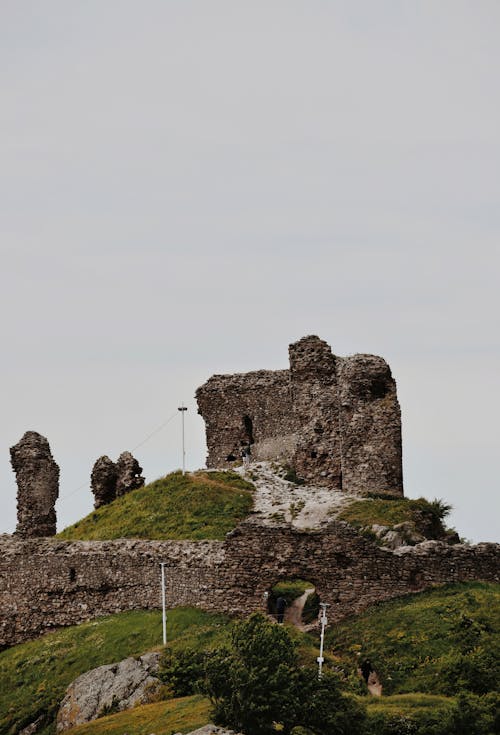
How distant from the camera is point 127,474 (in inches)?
3536

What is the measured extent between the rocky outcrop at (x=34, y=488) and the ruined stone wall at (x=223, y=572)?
11.1m

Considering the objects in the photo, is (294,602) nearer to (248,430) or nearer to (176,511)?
(176,511)

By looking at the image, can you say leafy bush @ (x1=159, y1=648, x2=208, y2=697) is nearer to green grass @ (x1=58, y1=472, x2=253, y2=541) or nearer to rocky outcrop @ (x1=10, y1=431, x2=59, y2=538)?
green grass @ (x1=58, y1=472, x2=253, y2=541)

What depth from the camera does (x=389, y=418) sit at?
83.0 metres

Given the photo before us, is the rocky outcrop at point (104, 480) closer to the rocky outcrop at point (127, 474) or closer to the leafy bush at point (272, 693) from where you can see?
the rocky outcrop at point (127, 474)

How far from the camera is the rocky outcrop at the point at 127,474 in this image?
89.7 metres

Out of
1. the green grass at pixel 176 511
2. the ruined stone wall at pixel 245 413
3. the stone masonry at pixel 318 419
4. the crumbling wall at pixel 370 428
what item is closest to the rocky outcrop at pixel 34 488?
the green grass at pixel 176 511

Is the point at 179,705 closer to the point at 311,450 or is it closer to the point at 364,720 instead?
the point at 364,720

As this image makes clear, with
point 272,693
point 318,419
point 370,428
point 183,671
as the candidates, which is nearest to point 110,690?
point 183,671

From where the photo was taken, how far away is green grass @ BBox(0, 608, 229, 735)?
67625 mm

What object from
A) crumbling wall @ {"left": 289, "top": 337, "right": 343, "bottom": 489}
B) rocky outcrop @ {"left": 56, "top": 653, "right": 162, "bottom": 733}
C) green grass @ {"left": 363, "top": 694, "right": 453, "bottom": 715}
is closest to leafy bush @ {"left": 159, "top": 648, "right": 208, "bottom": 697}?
rocky outcrop @ {"left": 56, "top": 653, "right": 162, "bottom": 733}

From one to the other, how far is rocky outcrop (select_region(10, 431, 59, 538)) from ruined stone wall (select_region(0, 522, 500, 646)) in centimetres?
1110

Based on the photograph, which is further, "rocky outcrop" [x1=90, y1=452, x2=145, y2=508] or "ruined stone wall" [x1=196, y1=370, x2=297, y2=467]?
"ruined stone wall" [x1=196, y1=370, x2=297, y2=467]

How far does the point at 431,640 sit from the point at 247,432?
37.0 meters
